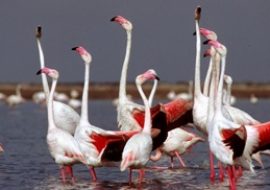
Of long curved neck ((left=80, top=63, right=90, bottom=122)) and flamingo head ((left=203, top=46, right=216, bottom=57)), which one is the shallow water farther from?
flamingo head ((left=203, top=46, right=216, bottom=57))

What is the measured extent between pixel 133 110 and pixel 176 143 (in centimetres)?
172

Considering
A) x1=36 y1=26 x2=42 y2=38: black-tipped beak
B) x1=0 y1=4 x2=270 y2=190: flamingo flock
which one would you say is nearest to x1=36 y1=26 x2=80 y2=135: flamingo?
x1=0 y1=4 x2=270 y2=190: flamingo flock

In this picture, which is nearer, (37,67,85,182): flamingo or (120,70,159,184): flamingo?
(120,70,159,184): flamingo

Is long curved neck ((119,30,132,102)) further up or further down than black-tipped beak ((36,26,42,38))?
further down

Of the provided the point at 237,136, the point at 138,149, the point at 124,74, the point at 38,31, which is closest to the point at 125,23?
the point at 124,74

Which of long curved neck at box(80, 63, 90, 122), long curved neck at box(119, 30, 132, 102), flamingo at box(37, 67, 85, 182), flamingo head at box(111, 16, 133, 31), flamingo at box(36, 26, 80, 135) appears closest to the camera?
flamingo at box(37, 67, 85, 182)

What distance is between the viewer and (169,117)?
15430 mm

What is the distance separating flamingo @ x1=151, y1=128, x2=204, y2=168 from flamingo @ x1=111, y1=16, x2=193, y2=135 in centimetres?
72

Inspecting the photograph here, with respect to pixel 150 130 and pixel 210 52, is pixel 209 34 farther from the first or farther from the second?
pixel 150 130

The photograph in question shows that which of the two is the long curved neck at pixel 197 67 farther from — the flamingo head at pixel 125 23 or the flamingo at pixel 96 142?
the flamingo at pixel 96 142

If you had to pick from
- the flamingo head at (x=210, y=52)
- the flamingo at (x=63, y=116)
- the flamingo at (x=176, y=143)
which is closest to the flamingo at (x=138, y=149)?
the flamingo head at (x=210, y=52)

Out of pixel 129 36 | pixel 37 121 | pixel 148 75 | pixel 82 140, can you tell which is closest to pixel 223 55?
pixel 148 75

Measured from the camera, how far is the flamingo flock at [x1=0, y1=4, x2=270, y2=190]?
12.6 metres

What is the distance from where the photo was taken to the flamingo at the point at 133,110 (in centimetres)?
1491
